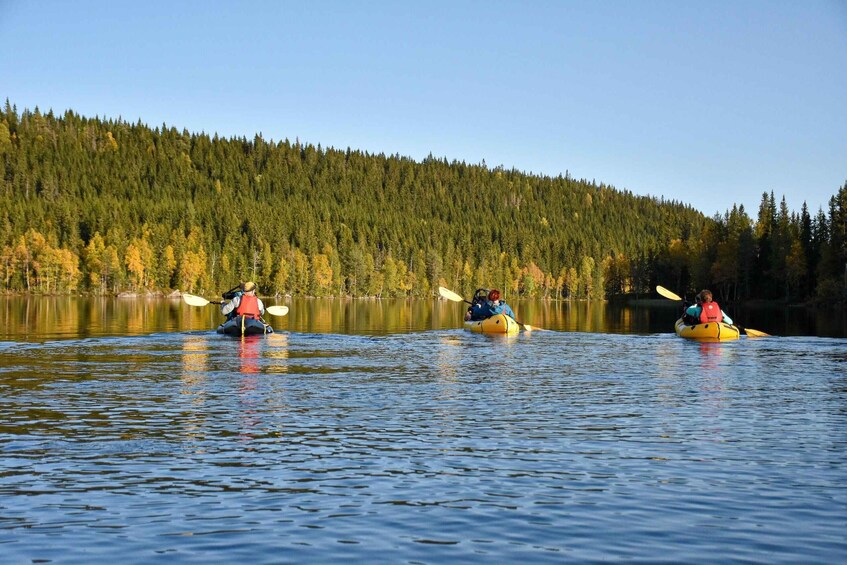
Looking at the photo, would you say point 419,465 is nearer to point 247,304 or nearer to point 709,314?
point 247,304

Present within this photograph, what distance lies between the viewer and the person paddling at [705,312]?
46.2 metres

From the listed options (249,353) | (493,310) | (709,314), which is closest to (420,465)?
(249,353)

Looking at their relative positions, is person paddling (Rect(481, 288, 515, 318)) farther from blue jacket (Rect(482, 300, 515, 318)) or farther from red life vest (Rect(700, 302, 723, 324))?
red life vest (Rect(700, 302, 723, 324))

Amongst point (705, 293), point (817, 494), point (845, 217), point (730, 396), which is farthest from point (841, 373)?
point (845, 217)

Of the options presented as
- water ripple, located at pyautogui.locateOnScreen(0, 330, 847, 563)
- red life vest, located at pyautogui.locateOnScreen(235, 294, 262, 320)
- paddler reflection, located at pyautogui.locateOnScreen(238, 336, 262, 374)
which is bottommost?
water ripple, located at pyautogui.locateOnScreen(0, 330, 847, 563)

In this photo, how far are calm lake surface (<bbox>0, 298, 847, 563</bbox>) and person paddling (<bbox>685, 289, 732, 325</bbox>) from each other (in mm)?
14609

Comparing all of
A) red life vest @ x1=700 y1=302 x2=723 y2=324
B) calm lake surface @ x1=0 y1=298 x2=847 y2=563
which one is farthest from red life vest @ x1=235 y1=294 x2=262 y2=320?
red life vest @ x1=700 y1=302 x2=723 y2=324

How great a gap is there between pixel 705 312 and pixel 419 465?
33860mm

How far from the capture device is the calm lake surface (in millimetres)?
11250

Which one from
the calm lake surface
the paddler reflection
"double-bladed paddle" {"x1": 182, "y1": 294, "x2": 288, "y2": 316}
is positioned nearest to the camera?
the calm lake surface

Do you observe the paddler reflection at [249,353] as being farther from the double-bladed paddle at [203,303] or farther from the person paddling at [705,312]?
the person paddling at [705,312]

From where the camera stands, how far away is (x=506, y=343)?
148ft

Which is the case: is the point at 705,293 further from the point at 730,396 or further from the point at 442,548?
the point at 442,548

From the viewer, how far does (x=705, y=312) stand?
4634cm
